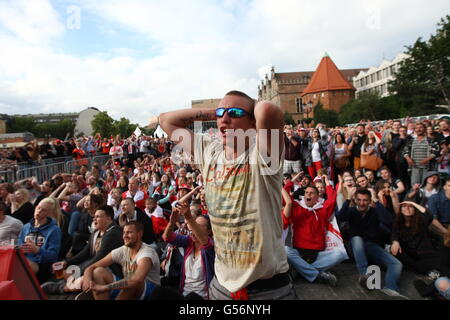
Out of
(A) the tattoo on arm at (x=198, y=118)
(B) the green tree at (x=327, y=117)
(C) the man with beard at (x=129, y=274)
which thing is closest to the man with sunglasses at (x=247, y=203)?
(A) the tattoo on arm at (x=198, y=118)

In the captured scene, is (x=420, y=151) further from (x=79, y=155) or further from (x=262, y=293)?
(x=79, y=155)

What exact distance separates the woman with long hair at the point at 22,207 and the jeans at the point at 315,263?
15.1 ft

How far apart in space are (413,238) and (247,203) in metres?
4.41

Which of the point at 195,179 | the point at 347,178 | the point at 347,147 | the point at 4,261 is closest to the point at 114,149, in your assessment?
the point at 195,179

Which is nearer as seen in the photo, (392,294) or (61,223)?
(392,294)

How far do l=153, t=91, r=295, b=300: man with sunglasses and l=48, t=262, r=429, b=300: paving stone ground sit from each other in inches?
113

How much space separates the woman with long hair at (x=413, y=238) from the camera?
15.3 ft

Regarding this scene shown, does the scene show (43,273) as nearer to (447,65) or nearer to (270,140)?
(270,140)

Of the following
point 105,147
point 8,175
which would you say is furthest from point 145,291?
point 105,147

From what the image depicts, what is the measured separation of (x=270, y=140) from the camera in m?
1.46

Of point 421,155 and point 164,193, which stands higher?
point 421,155

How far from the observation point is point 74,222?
226 inches

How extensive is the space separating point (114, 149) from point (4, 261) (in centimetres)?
1227

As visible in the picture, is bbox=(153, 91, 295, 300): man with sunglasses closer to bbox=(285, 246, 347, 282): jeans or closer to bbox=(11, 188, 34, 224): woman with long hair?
bbox=(285, 246, 347, 282): jeans
